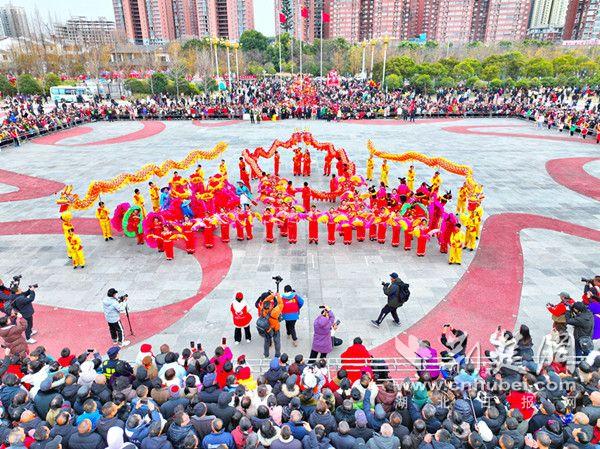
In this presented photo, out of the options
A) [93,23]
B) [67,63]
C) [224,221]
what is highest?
[93,23]

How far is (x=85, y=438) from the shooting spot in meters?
4.89

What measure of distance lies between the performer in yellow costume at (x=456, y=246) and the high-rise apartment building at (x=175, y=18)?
11463cm

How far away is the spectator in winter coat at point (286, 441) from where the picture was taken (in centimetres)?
481

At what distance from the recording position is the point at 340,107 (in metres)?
38.2

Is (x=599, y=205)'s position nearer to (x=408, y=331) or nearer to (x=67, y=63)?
(x=408, y=331)

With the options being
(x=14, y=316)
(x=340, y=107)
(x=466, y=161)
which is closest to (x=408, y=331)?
(x=14, y=316)

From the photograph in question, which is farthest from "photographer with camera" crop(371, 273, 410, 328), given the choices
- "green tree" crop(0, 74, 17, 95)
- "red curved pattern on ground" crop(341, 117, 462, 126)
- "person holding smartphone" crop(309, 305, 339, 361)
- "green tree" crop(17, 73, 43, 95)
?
"green tree" crop(0, 74, 17, 95)

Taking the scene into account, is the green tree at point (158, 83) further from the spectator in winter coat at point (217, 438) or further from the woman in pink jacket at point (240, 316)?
the spectator in winter coat at point (217, 438)

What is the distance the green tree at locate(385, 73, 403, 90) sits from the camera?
171 feet

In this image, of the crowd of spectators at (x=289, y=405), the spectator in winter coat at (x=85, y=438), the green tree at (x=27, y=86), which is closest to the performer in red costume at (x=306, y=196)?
the crowd of spectators at (x=289, y=405)

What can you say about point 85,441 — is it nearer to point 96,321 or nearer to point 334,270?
point 96,321

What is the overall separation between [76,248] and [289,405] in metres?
8.74

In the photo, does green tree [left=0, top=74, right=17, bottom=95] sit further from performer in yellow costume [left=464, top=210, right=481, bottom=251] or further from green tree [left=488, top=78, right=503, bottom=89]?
green tree [left=488, top=78, right=503, bottom=89]

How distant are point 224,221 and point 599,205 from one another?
1463cm
